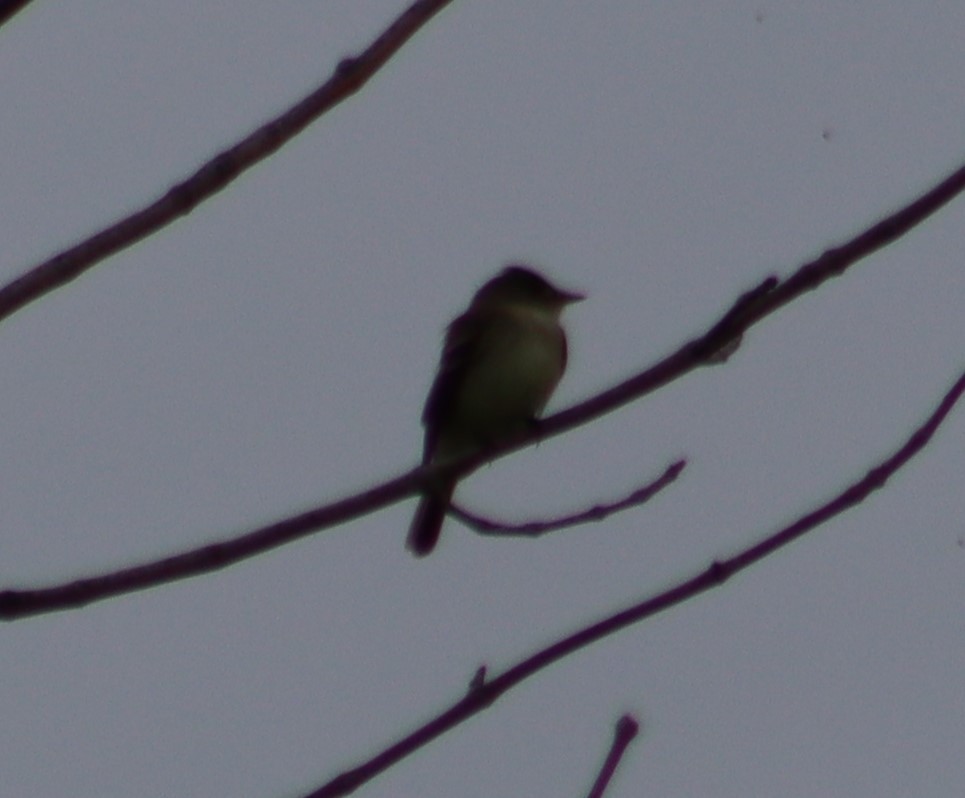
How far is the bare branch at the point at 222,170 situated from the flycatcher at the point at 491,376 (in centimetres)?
530

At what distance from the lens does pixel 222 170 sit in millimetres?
2234

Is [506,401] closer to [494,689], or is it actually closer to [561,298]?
[561,298]

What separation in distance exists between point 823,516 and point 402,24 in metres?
0.74

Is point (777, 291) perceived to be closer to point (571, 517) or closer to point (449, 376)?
point (571, 517)

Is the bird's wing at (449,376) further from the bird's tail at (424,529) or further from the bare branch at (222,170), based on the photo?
the bare branch at (222,170)

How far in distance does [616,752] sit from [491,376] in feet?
18.4

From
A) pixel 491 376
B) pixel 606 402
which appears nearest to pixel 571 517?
pixel 606 402

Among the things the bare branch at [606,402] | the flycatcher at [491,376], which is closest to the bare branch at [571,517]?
the bare branch at [606,402]

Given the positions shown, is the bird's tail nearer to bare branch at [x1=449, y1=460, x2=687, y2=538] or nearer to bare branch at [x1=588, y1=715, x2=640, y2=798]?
bare branch at [x1=449, y1=460, x2=687, y2=538]

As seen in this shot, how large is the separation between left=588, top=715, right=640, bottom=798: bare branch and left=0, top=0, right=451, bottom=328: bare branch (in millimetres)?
763

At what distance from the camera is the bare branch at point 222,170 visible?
7.14 ft

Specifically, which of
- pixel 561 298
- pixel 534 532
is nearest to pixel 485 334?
pixel 561 298

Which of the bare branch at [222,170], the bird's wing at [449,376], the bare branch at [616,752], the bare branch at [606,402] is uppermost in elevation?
the bird's wing at [449,376]

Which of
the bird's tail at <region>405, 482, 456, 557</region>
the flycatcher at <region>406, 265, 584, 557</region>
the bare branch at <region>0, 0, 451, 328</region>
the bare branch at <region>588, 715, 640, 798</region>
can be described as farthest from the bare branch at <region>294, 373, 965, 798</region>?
the bird's tail at <region>405, 482, 456, 557</region>
